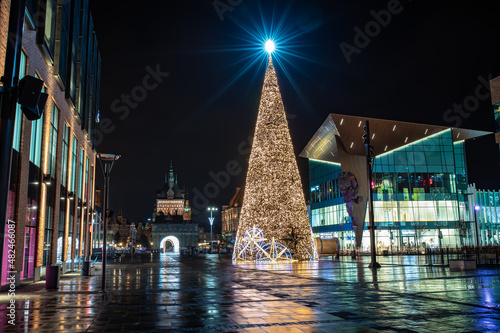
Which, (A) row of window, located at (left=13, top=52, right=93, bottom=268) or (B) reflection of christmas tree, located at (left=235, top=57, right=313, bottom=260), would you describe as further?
(B) reflection of christmas tree, located at (left=235, top=57, right=313, bottom=260)

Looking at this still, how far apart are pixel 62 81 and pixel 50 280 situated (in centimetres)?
1300

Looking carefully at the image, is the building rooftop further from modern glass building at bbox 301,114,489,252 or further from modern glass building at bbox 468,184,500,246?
modern glass building at bbox 468,184,500,246

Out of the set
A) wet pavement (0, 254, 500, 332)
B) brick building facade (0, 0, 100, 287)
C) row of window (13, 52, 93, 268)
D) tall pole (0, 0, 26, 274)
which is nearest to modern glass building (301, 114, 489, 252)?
brick building facade (0, 0, 100, 287)

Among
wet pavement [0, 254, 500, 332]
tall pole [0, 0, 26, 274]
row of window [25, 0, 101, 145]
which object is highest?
row of window [25, 0, 101, 145]

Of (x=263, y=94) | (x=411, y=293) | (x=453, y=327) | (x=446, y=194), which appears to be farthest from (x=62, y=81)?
(x=446, y=194)

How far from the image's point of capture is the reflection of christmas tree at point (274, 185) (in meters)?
32.8

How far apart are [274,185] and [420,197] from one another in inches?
1562

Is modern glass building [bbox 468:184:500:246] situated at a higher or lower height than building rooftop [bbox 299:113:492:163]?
lower

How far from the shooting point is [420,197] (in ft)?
211

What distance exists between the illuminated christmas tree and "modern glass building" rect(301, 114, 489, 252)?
29.4 meters

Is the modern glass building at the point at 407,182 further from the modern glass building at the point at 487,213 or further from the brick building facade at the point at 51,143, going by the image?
the brick building facade at the point at 51,143

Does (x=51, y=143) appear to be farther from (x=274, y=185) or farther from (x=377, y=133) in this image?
(x=377, y=133)

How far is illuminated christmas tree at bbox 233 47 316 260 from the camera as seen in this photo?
1293 inches

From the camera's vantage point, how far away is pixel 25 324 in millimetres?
8898
